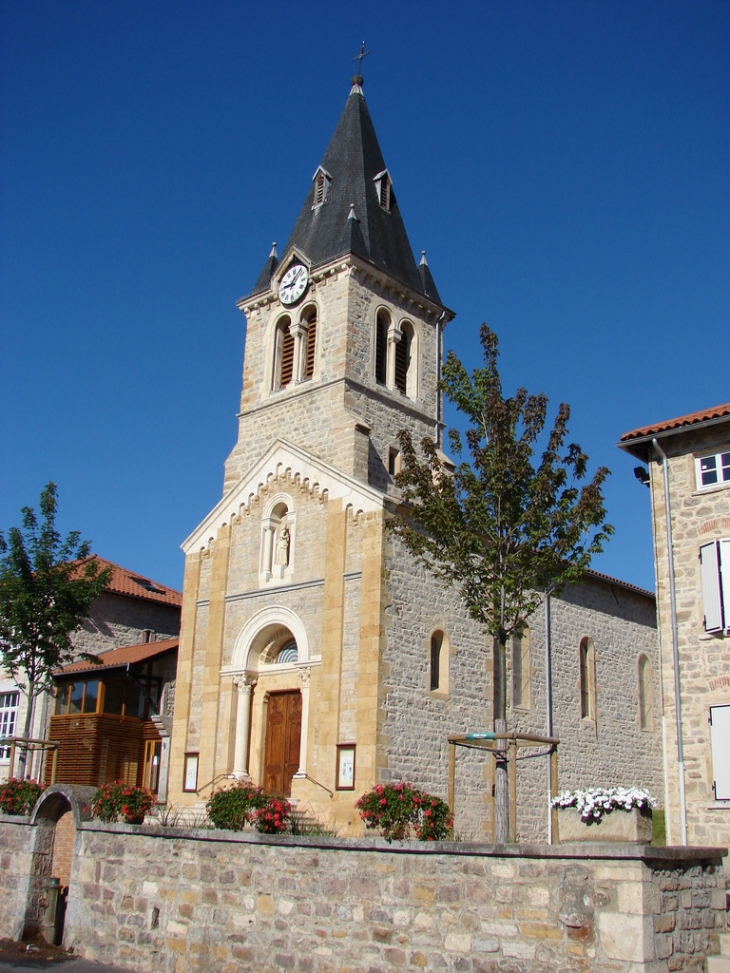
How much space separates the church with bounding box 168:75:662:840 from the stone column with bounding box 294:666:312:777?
1.5 inches

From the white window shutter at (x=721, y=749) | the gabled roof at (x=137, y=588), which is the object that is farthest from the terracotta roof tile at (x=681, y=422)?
the gabled roof at (x=137, y=588)

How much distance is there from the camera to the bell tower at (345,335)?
25.7 m

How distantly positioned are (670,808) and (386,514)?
8436mm

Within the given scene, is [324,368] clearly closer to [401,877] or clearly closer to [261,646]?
[261,646]

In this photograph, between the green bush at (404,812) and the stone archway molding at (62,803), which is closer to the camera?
the green bush at (404,812)

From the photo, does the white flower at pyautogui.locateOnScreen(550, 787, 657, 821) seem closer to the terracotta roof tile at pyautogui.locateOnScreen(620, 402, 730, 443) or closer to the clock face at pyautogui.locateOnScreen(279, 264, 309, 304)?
the terracotta roof tile at pyautogui.locateOnScreen(620, 402, 730, 443)

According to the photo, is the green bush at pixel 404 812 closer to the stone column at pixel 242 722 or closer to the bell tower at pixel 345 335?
the stone column at pixel 242 722

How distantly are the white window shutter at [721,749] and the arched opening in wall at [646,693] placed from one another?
39.8ft

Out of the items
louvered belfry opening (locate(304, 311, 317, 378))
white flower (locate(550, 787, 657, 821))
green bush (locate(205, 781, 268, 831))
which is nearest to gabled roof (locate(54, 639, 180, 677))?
louvered belfry opening (locate(304, 311, 317, 378))

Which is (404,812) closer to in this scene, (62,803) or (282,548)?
(62,803)

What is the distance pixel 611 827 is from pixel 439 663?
10.1 metres

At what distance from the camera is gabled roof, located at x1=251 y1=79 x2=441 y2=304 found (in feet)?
90.8

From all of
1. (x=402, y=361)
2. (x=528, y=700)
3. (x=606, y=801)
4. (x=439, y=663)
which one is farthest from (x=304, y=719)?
(x=402, y=361)

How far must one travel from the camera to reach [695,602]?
60.8 ft
